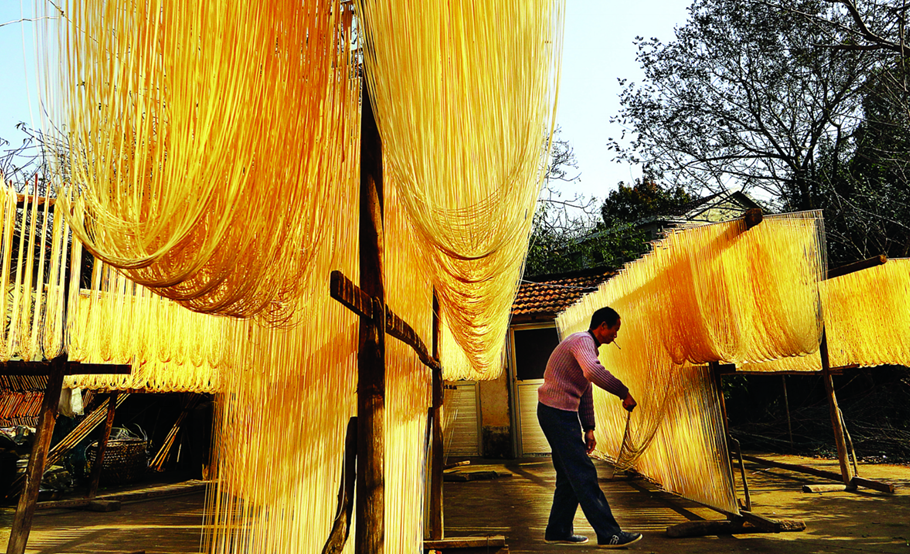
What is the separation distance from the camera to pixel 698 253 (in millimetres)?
3791

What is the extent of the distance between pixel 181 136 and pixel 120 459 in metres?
8.10

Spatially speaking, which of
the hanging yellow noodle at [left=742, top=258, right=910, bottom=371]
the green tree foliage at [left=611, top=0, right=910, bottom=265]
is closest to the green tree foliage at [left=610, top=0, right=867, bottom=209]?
the green tree foliage at [left=611, top=0, right=910, bottom=265]

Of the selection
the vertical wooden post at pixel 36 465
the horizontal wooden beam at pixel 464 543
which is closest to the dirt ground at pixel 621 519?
the horizontal wooden beam at pixel 464 543

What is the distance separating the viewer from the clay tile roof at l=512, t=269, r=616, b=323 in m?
9.59

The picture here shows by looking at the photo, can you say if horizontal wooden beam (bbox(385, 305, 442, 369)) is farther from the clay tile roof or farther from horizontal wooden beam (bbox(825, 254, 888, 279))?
the clay tile roof

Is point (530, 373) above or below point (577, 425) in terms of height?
above

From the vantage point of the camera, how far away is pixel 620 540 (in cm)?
362

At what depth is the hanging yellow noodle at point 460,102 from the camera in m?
1.30

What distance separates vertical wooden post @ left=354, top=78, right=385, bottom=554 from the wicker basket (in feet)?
23.5

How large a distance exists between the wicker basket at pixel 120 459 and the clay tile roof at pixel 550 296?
5651 mm

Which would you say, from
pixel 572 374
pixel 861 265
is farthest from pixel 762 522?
pixel 861 265

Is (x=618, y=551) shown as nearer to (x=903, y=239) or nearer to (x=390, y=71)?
(x=390, y=71)

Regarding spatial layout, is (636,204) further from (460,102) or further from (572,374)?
(460,102)

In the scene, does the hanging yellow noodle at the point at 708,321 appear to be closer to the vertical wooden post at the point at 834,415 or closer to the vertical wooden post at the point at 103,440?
Result: the vertical wooden post at the point at 834,415
